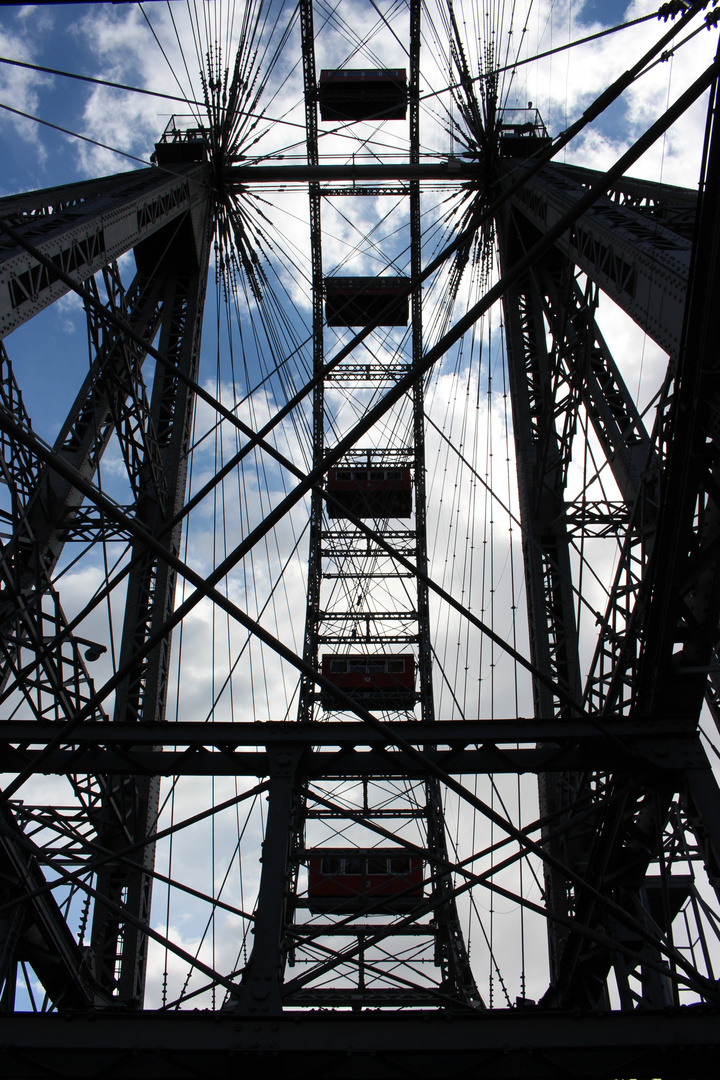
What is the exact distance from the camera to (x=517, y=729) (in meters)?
7.74

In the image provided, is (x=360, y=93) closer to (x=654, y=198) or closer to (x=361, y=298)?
(x=361, y=298)

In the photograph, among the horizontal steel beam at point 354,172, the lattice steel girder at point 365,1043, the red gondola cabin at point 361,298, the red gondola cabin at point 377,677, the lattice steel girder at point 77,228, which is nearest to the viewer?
the lattice steel girder at point 365,1043

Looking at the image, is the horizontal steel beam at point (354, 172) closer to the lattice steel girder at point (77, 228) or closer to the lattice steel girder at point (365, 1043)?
the lattice steel girder at point (77, 228)

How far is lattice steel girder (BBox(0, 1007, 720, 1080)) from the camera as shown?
5.53 metres

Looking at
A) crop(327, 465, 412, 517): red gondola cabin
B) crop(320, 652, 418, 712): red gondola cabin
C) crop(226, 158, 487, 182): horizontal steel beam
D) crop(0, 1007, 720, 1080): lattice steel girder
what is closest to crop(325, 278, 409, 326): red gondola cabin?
crop(327, 465, 412, 517): red gondola cabin

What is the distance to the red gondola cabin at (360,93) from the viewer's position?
22.6 meters

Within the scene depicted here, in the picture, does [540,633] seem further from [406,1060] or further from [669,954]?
[406,1060]

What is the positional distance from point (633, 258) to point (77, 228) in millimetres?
6138

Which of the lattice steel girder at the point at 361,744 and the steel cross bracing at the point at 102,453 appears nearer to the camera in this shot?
the lattice steel girder at the point at 361,744

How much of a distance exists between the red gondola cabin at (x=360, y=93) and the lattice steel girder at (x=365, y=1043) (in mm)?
21578

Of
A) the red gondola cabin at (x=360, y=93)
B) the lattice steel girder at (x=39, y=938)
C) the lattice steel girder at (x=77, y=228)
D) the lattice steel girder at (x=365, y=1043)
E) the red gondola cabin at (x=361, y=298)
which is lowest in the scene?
the lattice steel girder at (x=365, y=1043)

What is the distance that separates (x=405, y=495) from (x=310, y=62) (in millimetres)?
12489

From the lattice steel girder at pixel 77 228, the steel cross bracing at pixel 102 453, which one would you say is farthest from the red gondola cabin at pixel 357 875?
the lattice steel girder at pixel 77 228

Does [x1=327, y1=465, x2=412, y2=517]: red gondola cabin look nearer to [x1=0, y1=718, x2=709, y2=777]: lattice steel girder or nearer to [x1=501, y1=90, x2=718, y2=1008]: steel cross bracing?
[x1=501, y1=90, x2=718, y2=1008]: steel cross bracing
